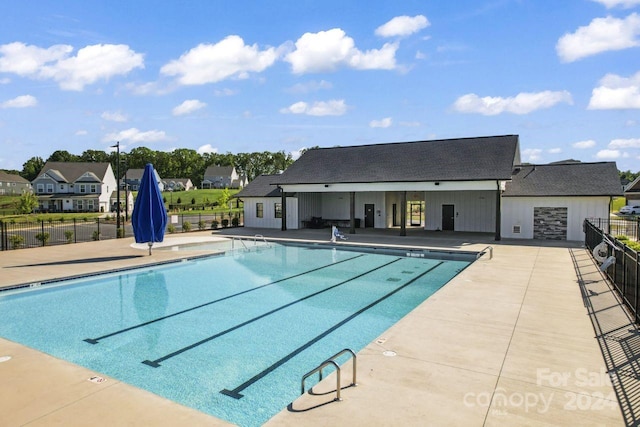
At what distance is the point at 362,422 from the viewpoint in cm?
434

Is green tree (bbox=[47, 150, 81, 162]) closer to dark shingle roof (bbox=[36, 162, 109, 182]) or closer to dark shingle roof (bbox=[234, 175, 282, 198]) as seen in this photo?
dark shingle roof (bbox=[36, 162, 109, 182])

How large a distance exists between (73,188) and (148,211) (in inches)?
2290

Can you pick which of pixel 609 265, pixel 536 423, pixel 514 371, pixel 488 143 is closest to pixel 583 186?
pixel 488 143

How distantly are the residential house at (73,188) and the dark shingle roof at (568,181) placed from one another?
197ft

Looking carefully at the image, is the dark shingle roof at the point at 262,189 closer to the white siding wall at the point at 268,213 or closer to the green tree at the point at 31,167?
the white siding wall at the point at 268,213

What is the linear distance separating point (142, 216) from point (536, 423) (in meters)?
15.2

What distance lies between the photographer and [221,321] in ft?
30.4

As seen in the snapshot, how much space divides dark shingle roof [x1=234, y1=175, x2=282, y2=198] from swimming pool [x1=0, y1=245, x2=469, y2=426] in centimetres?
1275

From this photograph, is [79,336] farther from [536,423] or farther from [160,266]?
[536,423]

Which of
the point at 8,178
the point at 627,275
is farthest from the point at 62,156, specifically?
the point at 627,275

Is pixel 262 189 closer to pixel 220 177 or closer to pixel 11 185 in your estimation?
pixel 220 177

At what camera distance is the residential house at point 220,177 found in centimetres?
10500

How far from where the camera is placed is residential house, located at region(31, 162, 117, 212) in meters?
62.6

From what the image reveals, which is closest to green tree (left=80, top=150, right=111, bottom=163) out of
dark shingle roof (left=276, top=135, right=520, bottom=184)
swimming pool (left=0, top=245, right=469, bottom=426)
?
dark shingle roof (left=276, top=135, right=520, bottom=184)
